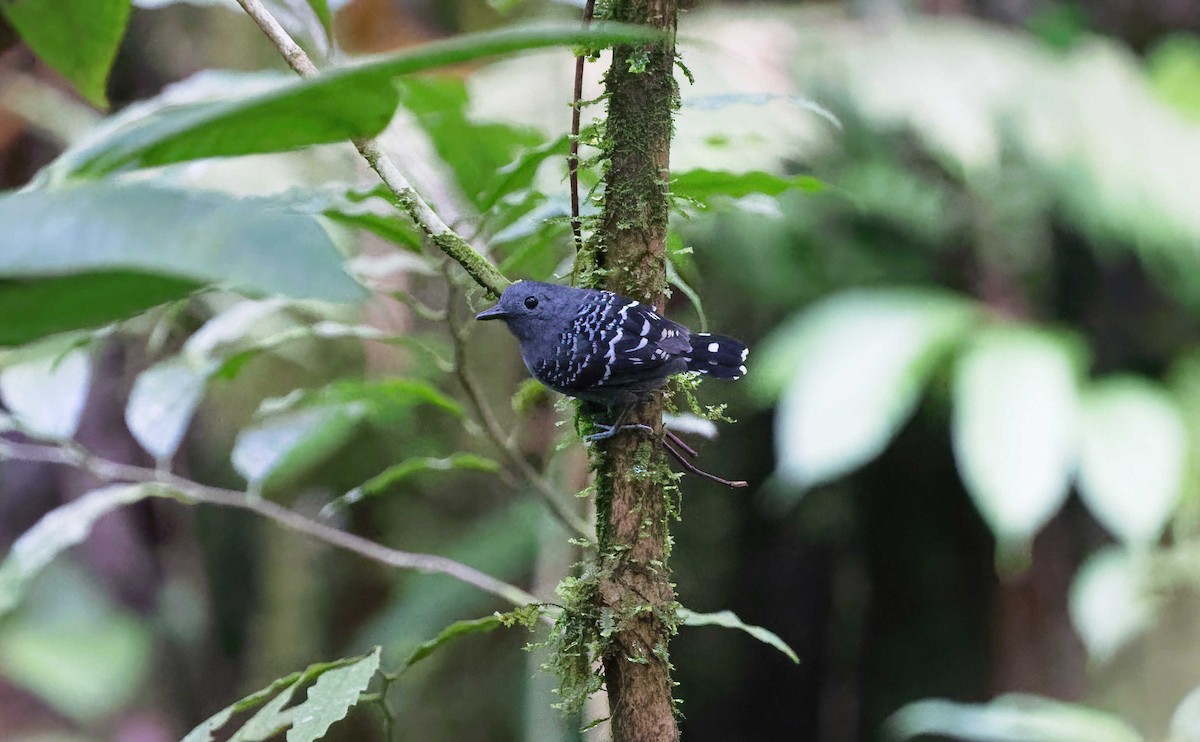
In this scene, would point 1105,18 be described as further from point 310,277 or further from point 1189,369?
point 310,277

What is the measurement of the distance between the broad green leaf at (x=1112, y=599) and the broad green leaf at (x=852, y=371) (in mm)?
622

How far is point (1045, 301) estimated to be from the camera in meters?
3.61

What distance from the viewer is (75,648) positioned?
11.2 feet

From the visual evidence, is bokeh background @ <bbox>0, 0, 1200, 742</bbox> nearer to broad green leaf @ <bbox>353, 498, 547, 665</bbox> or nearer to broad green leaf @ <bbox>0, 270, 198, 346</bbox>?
broad green leaf @ <bbox>353, 498, 547, 665</bbox>

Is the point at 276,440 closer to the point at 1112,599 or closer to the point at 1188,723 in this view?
the point at 1188,723

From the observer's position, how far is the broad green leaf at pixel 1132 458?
2.32m

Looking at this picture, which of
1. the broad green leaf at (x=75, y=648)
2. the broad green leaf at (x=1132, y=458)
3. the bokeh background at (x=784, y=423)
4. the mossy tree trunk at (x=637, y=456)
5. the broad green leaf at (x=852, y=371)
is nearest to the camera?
the mossy tree trunk at (x=637, y=456)

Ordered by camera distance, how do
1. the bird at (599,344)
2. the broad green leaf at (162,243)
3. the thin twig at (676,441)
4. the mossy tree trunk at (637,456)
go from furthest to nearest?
the bird at (599,344)
the thin twig at (676,441)
the mossy tree trunk at (637,456)
the broad green leaf at (162,243)

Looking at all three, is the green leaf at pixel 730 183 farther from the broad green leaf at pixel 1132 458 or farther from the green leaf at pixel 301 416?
the broad green leaf at pixel 1132 458

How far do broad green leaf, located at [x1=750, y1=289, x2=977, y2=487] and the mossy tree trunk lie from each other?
159cm

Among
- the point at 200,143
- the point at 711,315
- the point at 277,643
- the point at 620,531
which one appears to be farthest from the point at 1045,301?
the point at 200,143

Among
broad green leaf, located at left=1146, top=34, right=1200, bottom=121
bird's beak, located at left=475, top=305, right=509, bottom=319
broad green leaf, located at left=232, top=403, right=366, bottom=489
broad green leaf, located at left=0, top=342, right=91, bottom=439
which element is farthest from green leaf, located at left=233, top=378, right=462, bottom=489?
broad green leaf, located at left=1146, top=34, right=1200, bottom=121

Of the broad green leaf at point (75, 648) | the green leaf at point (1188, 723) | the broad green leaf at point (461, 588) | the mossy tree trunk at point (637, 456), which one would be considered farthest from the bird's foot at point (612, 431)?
the broad green leaf at point (75, 648)

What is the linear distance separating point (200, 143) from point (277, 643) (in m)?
2.84
